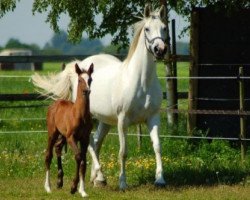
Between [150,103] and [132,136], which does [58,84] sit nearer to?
[150,103]

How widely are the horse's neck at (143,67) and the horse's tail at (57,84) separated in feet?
Result: 5.88

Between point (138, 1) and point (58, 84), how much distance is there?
11.1 feet

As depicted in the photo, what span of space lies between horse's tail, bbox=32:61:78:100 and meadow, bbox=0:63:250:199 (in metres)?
1.16

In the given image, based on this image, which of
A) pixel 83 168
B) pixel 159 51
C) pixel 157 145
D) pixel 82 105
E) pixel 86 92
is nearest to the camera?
pixel 86 92

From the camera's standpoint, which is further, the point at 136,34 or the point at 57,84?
the point at 57,84

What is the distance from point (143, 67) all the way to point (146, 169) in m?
1.73

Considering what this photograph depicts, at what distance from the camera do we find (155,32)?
11.8 meters

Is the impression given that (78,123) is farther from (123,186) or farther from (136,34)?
(136,34)

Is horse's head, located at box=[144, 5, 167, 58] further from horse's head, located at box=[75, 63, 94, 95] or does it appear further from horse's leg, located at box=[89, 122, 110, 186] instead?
horse's leg, located at box=[89, 122, 110, 186]

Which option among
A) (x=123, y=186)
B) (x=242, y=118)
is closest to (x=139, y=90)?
(x=123, y=186)

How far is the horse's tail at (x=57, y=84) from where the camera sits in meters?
13.7

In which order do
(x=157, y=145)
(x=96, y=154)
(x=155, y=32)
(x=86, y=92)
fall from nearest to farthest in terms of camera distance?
(x=86, y=92) < (x=155, y=32) < (x=157, y=145) < (x=96, y=154)

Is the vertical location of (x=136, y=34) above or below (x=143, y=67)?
above

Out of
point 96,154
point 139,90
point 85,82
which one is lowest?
point 96,154
